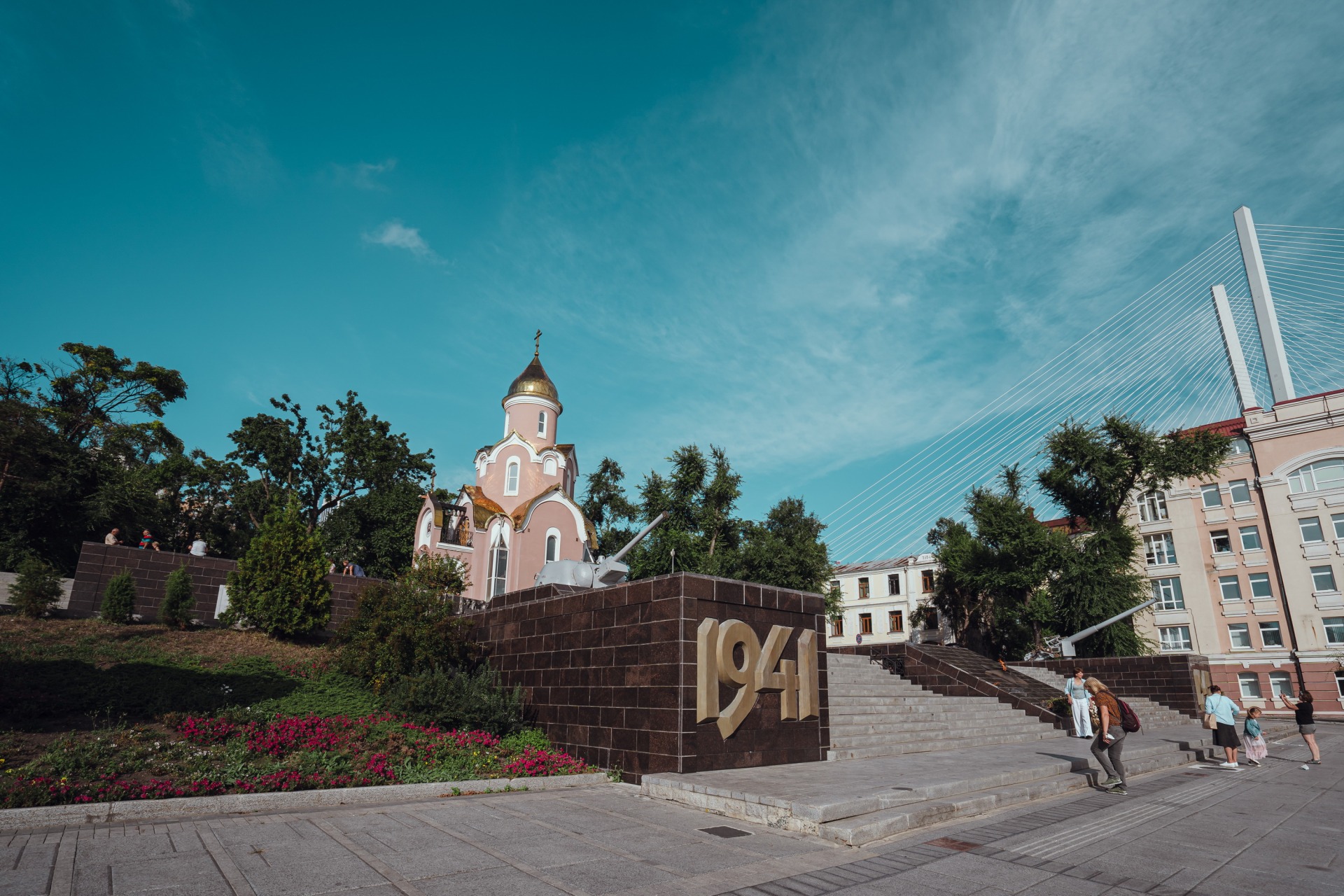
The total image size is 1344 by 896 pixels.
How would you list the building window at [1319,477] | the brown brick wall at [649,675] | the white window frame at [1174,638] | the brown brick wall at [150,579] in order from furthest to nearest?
1. the white window frame at [1174,638]
2. the building window at [1319,477]
3. the brown brick wall at [150,579]
4. the brown brick wall at [649,675]

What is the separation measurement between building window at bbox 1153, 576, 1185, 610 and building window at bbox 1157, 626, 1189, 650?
3.63 ft

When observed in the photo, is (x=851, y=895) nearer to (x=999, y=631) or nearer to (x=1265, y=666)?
(x=999, y=631)

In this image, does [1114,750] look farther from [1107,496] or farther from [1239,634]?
[1239,634]

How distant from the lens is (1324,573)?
111 feet

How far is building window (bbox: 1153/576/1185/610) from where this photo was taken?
3881 centimetres

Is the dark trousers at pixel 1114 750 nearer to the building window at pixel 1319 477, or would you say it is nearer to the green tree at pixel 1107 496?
the green tree at pixel 1107 496

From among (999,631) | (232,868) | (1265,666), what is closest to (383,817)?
(232,868)

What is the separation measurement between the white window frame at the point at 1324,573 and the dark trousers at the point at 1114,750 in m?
34.9

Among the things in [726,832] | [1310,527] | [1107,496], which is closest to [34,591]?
[726,832]

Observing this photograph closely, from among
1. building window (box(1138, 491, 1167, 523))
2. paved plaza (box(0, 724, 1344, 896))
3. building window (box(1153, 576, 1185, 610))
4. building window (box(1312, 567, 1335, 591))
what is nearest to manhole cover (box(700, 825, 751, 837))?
paved plaza (box(0, 724, 1344, 896))

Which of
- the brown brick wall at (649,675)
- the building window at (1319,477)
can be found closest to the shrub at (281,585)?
the brown brick wall at (649,675)

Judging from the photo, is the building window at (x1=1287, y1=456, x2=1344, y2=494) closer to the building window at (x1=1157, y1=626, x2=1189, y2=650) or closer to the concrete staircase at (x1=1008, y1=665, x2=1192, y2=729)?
the building window at (x1=1157, y1=626, x2=1189, y2=650)

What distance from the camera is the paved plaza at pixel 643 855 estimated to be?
498 cm

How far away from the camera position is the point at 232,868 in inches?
204
